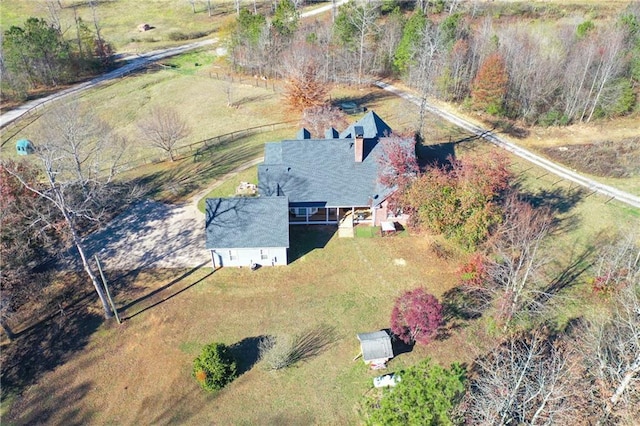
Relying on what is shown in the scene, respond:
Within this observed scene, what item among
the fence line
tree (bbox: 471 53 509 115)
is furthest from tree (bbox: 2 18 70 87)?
tree (bbox: 471 53 509 115)

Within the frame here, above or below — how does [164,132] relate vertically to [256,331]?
above

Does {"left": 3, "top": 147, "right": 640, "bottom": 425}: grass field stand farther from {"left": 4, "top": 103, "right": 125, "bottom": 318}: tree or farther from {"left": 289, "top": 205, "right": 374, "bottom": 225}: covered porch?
{"left": 4, "top": 103, "right": 125, "bottom": 318}: tree

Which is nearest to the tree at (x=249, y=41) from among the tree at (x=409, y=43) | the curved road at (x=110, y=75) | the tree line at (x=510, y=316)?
the curved road at (x=110, y=75)

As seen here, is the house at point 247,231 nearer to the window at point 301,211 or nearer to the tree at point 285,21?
the window at point 301,211

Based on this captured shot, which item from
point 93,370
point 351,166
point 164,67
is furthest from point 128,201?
point 164,67

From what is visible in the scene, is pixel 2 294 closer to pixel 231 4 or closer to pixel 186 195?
pixel 186 195

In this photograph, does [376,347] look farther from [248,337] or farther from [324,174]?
[324,174]

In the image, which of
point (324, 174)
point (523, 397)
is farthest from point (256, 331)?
point (523, 397)
